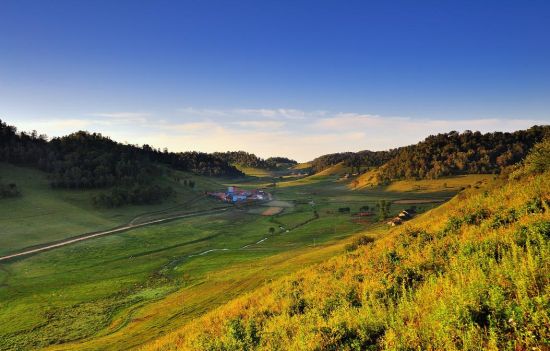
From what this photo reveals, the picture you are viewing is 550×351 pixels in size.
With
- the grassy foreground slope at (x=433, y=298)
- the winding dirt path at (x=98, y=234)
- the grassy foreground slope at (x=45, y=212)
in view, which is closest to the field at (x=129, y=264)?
the grassy foreground slope at (x=45, y=212)

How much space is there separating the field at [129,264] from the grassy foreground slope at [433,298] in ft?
87.8

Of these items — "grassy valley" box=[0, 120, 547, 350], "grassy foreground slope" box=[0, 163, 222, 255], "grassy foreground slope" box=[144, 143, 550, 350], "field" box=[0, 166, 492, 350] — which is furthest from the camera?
"grassy foreground slope" box=[0, 163, 222, 255]

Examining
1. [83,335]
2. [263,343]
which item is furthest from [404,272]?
[83,335]

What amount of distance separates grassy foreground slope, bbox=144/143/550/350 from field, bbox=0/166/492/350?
87.8ft

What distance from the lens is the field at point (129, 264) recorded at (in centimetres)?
5216

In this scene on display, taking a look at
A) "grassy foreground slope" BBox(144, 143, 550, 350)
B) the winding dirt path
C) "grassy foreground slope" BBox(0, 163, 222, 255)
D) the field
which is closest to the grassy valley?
"grassy foreground slope" BBox(144, 143, 550, 350)

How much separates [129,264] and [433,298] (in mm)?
95402

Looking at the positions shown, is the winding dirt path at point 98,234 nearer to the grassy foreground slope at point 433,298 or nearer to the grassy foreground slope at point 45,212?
the grassy foreground slope at point 45,212

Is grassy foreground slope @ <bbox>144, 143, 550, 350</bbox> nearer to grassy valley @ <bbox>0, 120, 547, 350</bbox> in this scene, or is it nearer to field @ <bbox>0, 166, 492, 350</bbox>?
grassy valley @ <bbox>0, 120, 547, 350</bbox>

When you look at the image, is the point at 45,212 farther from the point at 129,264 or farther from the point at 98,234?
the point at 129,264

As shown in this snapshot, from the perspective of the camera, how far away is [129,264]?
3743 inches

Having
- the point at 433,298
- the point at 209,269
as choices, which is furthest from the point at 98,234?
the point at 433,298

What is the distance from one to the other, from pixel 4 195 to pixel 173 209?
7364 cm

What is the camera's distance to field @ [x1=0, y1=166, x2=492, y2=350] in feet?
171
